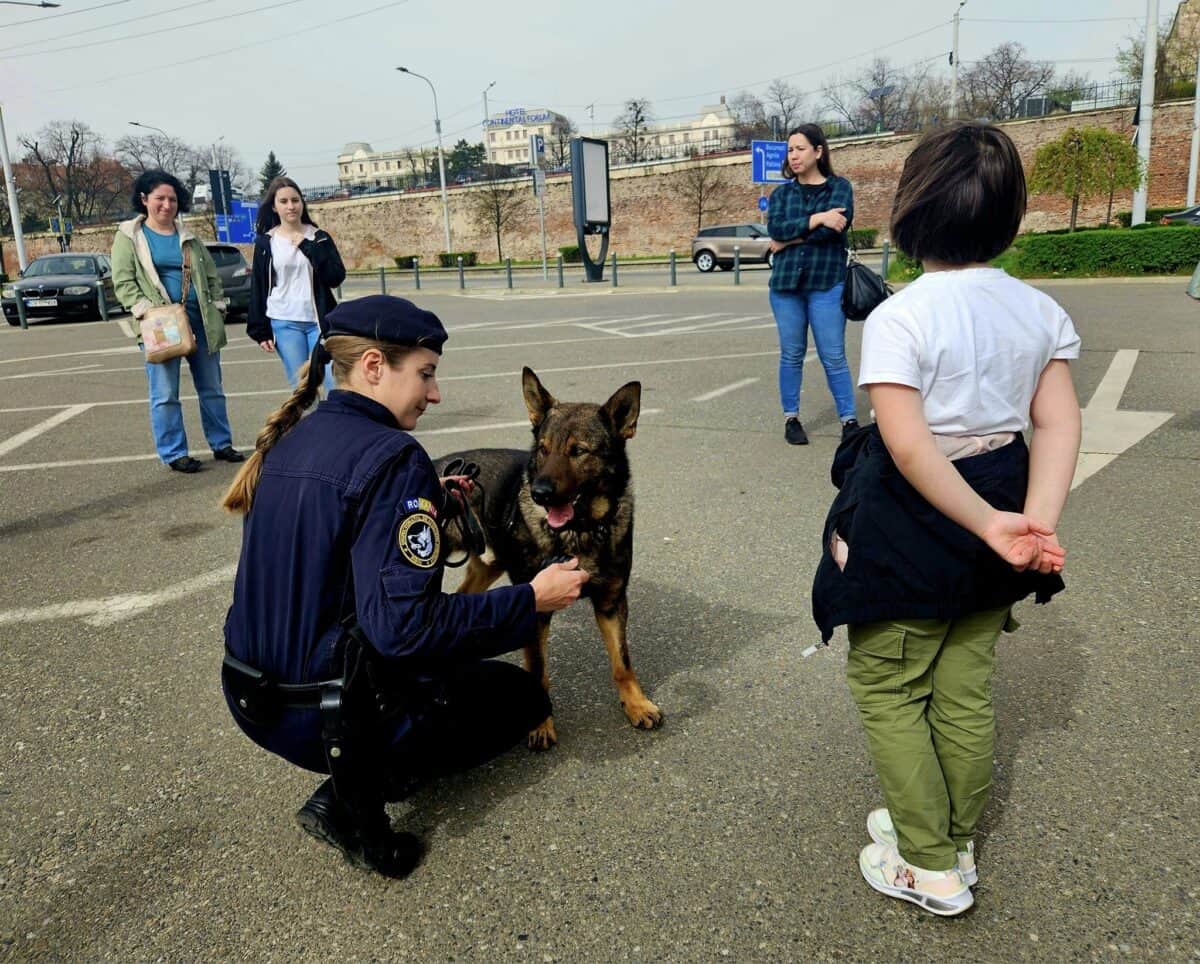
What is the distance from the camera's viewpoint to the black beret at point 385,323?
87.6 inches

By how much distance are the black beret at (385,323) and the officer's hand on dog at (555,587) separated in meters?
0.67

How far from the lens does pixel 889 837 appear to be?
232 centimetres

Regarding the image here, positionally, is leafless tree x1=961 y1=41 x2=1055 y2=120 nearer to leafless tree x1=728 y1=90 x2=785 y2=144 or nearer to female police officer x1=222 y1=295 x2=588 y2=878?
leafless tree x1=728 y1=90 x2=785 y2=144

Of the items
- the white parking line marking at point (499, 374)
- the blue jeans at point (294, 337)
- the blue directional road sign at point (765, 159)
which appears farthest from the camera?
the blue directional road sign at point (765, 159)

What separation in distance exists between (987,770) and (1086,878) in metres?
0.43

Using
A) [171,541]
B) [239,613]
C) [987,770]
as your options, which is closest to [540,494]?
[239,613]

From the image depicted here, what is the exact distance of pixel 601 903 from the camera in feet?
7.28

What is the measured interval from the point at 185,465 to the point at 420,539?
5.29m

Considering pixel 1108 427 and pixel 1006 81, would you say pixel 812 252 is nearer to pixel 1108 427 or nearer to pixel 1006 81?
pixel 1108 427

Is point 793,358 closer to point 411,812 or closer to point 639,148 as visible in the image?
point 411,812

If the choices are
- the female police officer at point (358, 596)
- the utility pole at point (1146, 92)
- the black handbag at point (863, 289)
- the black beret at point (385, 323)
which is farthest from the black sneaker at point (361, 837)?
the utility pole at point (1146, 92)

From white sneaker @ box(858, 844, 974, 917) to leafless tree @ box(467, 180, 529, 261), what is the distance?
61.4 m

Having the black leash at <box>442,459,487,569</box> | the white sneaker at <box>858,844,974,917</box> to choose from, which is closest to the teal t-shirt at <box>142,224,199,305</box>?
the black leash at <box>442,459,487,569</box>

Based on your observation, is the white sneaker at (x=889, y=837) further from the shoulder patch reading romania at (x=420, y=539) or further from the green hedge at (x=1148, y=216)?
the green hedge at (x=1148, y=216)
